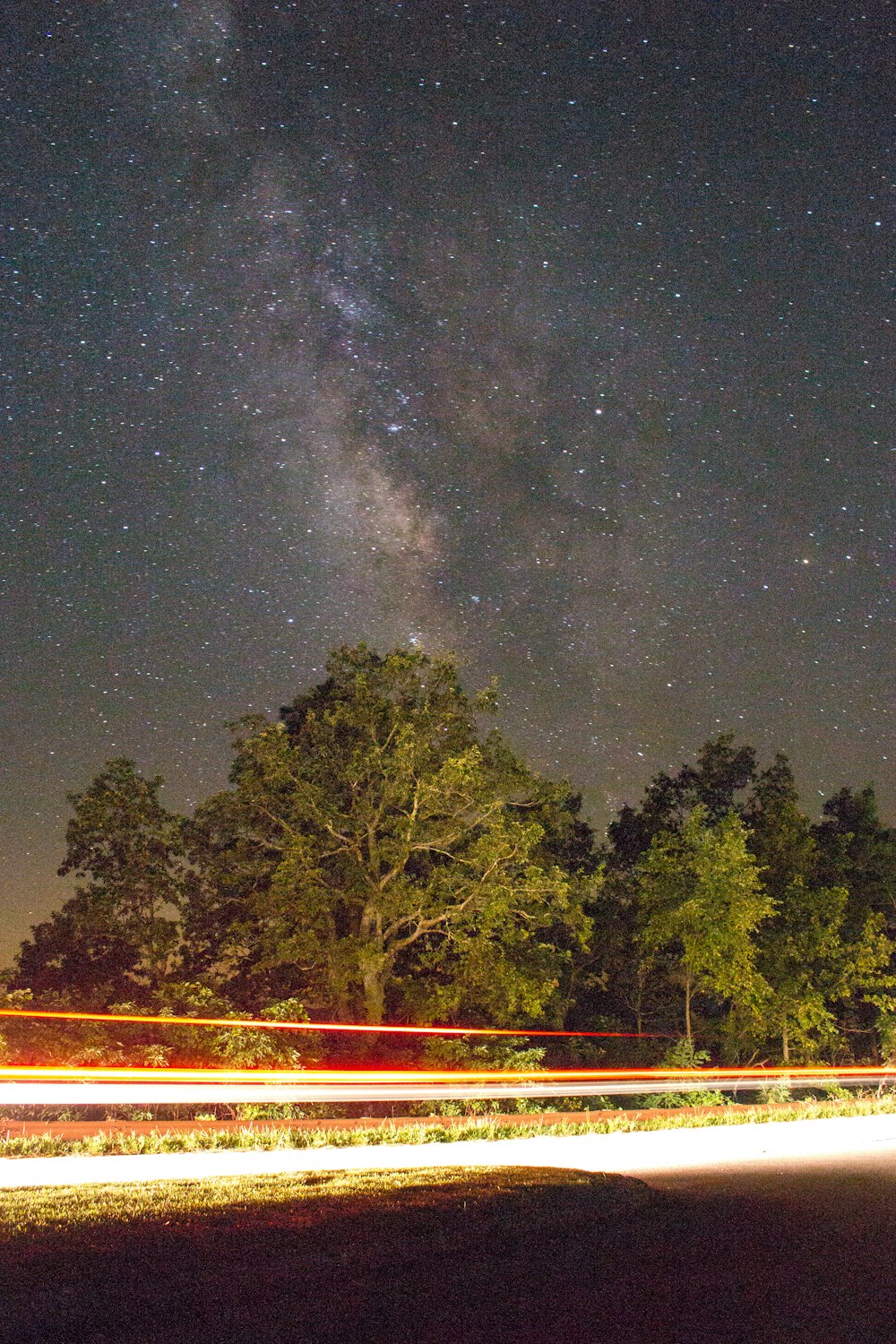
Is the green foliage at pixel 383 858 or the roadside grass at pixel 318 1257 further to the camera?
the green foliage at pixel 383 858

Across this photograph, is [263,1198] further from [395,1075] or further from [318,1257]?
[395,1075]

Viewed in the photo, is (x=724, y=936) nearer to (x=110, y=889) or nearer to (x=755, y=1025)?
(x=755, y=1025)

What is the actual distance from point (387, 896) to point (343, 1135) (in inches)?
576

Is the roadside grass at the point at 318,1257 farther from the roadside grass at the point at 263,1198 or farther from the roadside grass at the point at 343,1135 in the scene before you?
the roadside grass at the point at 343,1135

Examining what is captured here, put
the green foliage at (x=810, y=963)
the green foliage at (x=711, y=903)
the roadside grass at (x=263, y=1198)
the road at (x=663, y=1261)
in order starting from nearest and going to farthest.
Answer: the road at (x=663, y=1261) → the roadside grass at (x=263, y=1198) → the green foliage at (x=711, y=903) → the green foliage at (x=810, y=963)

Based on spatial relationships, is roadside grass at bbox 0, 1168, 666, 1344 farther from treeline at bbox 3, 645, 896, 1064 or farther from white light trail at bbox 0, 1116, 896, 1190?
treeline at bbox 3, 645, 896, 1064

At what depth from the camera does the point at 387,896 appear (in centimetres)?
2809

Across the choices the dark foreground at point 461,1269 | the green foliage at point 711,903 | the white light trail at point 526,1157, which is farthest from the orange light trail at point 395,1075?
the dark foreground at point 461,1269

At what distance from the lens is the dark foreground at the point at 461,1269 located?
18.0 ft

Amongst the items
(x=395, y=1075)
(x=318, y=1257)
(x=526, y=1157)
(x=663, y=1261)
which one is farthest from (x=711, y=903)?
(x=318, y=1257)

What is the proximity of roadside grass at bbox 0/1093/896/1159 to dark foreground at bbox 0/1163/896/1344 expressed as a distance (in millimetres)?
3391

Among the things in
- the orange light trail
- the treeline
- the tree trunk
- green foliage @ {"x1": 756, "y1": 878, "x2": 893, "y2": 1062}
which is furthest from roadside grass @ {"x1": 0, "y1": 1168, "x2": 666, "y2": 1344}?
green foliage @ {"x1": 756, "y1": 878, "x2": 893, "y2": 1062}

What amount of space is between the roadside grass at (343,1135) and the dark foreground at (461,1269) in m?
3.39

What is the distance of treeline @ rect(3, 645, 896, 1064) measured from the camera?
27234 millimetres
